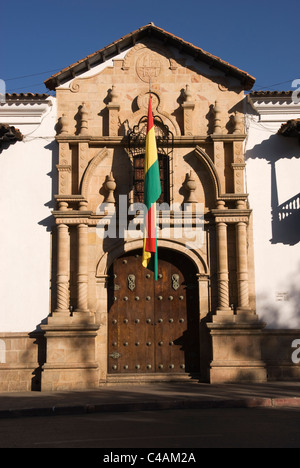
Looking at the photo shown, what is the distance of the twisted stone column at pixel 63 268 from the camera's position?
41.6 ft

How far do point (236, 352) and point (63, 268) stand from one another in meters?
4.36

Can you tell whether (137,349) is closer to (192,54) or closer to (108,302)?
(108,302)

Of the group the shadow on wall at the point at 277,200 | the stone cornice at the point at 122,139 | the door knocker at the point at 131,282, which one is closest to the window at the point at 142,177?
the stone cornice at the point at 122,139

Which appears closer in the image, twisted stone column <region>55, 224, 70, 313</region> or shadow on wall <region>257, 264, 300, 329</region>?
twisted stone column <region>55, 224, 70, 313</region>

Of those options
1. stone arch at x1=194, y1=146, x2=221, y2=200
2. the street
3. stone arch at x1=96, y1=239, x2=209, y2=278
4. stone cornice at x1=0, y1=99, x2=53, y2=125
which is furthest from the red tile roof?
the street

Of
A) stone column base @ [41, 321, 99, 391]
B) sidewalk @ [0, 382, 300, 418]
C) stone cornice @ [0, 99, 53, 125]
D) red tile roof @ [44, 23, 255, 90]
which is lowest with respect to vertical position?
sidewalk @ [0, 382, 300, 418]

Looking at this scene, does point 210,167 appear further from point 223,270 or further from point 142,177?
point 223,270

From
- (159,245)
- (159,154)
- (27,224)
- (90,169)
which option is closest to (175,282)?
(159,245)

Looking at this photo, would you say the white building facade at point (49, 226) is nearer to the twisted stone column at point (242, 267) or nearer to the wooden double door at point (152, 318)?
the twisted stone column at point (242, 267)

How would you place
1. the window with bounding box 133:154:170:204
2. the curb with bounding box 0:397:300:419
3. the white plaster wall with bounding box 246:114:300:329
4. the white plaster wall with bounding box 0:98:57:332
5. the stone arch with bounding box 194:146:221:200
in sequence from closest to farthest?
the curb with bounding box 0:397:300:419
the white plaster wall with bounding box 0:98:57:332
the white plaster wall with bounding box 246:114:300:329
the stone arch with bounding box 194:146:221:200
the window with bounding box 133:154:170:204

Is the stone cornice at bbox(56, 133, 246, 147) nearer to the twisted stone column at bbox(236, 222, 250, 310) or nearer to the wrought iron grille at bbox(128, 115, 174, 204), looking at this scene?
the wrought iron grille at bbox(128, 115, 174, 204)

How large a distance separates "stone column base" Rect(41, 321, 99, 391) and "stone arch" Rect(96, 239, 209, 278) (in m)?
1.50

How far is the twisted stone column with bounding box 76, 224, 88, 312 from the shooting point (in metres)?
12.7

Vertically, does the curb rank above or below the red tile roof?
below
